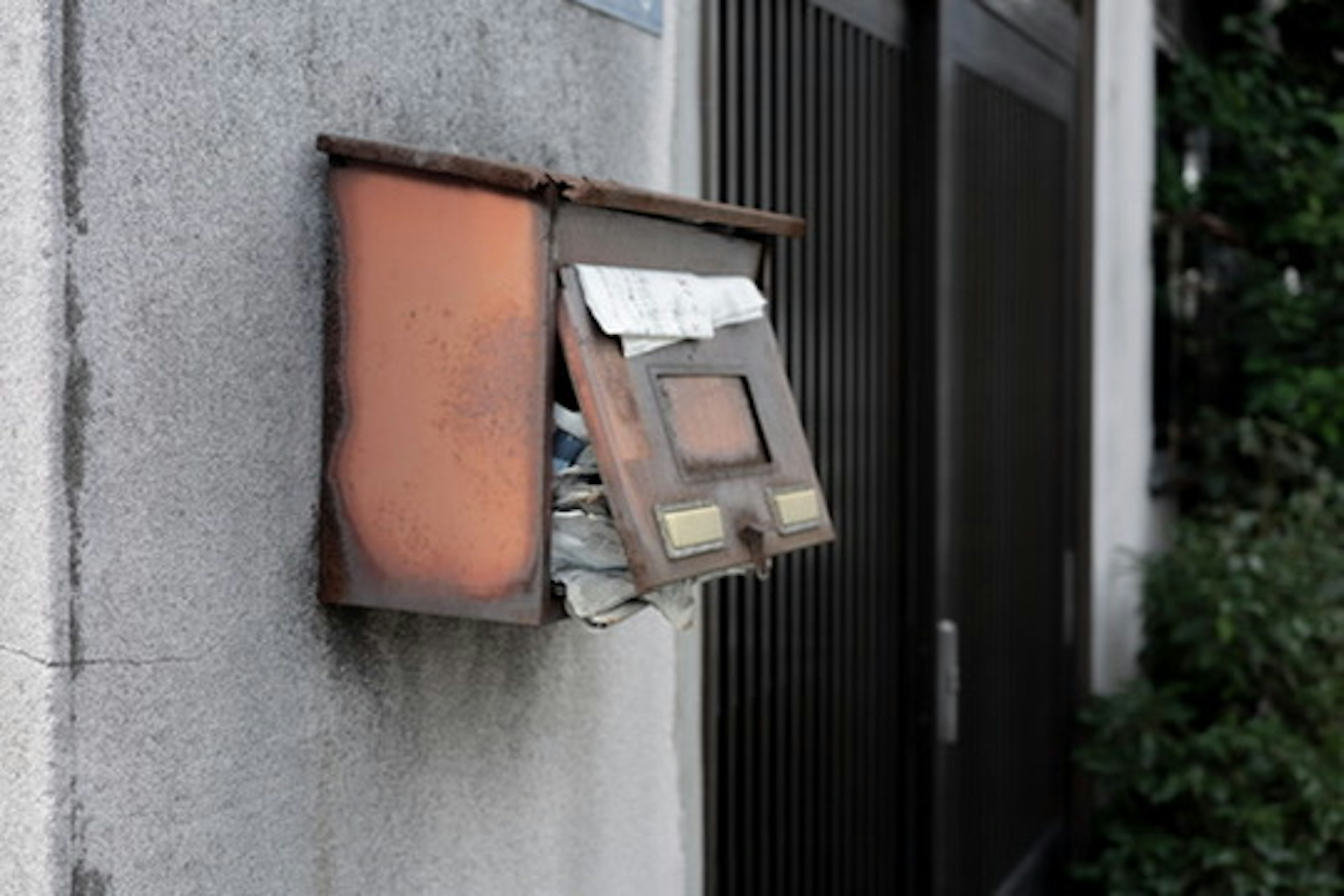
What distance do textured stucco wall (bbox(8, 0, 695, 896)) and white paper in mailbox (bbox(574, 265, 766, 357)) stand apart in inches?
12.0

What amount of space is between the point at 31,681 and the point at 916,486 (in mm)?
2830

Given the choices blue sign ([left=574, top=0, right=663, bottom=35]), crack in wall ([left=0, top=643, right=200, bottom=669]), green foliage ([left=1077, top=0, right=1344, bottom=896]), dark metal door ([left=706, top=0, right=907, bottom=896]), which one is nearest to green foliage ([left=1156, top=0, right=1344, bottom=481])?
green foliage ([left=1077, top=0, right=1344, bottom=896])

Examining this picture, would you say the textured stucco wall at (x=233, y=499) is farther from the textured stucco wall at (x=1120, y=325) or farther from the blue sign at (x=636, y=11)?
the textured stucco wall at (x=1120, y=325)

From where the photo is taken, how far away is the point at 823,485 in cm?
363

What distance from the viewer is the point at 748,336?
2.38 meters

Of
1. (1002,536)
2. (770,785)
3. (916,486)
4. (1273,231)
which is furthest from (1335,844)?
(1273,231)

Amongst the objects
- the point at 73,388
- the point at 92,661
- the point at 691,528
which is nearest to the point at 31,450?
the point at 73,388

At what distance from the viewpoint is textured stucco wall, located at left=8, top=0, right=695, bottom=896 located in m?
1.65

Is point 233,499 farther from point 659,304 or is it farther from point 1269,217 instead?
point 1269,217

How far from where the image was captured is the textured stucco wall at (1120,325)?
6.00m

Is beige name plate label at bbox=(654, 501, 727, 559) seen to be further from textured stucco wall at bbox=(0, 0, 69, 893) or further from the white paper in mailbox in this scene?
textured stucco wall at bbox=(0, 0, 69, 893)

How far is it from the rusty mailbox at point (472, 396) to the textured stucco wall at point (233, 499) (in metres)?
0.05

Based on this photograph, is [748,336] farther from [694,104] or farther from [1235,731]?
[1235,731]

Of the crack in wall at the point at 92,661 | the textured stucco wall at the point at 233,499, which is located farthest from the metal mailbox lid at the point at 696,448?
the crack in wall at the point at 92,661
